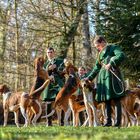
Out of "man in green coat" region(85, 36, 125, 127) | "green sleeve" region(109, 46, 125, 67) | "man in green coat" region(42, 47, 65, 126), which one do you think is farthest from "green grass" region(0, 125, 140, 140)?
"man in green coat" region(42, 47, 65, 126)

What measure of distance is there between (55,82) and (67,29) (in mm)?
8793

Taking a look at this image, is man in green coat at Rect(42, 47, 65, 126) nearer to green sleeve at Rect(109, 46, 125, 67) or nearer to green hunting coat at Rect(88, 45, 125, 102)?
green hunting coat at Rect(88, 45, 125, 102)

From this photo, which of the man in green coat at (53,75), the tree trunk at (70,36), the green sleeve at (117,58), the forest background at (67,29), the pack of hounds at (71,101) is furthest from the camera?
the tree trunk at (70,36)

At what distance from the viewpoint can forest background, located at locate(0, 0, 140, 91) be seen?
15789mm

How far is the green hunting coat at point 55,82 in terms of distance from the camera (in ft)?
39.3

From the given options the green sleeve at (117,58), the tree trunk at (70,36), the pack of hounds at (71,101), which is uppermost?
the tree trunk at (70,36)

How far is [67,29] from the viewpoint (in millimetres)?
20688

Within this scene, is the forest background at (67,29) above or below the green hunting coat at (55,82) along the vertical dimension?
above

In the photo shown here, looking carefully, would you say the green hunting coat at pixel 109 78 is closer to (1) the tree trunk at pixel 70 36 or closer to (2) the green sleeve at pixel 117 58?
(2) the green sleeve at pixel 117 58

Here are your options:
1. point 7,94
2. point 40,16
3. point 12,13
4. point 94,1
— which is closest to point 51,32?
point 40,16

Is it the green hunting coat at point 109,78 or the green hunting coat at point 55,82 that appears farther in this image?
the green hunting coat at point 55,82

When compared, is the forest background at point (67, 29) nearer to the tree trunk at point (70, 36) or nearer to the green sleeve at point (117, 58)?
the tree trunk at point (70, 36)

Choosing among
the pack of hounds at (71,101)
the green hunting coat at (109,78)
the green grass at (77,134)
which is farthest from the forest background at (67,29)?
the green grass at (77,134)

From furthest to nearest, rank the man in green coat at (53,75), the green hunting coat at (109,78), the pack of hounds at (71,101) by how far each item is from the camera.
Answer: the man in green coat at (53,75), the pack of hounds at (71,101), the green hunting coat at (109,78)
